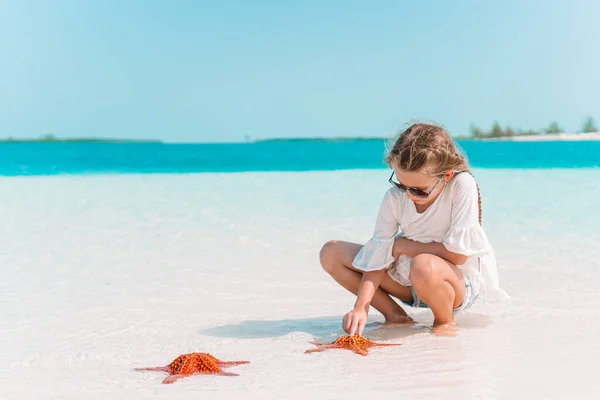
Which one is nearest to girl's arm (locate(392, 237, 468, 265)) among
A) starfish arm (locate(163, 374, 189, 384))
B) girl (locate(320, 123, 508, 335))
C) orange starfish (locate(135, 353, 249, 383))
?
girl (locate(320, 123, 508, 335))

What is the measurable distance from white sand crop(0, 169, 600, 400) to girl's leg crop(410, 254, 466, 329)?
0.15 metres

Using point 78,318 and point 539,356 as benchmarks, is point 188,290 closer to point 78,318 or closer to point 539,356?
point 78,318

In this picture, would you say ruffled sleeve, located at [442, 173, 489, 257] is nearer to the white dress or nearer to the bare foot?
the white dress

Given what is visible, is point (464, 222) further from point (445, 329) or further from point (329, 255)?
point (329, 255)

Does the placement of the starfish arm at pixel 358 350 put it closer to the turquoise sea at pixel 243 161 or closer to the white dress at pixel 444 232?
the white dress at pixel 444 232

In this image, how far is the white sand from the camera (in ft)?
8.75

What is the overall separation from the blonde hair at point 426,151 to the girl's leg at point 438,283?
38cm

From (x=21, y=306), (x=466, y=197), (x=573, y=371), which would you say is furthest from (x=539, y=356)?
(x=21, y=306)

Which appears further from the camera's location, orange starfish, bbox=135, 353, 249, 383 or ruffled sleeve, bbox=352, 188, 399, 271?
ruffled sleeve, bbox=352, 188, 399, 271

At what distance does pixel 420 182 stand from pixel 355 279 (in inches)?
24.4

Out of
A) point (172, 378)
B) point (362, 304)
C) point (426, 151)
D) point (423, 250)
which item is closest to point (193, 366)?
point (172, 378)

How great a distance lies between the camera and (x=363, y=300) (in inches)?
125

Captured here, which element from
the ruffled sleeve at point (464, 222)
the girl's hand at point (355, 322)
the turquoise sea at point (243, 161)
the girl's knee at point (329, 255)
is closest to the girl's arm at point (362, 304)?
the girl's hand at point (355, 322)

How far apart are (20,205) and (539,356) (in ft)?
26.2
